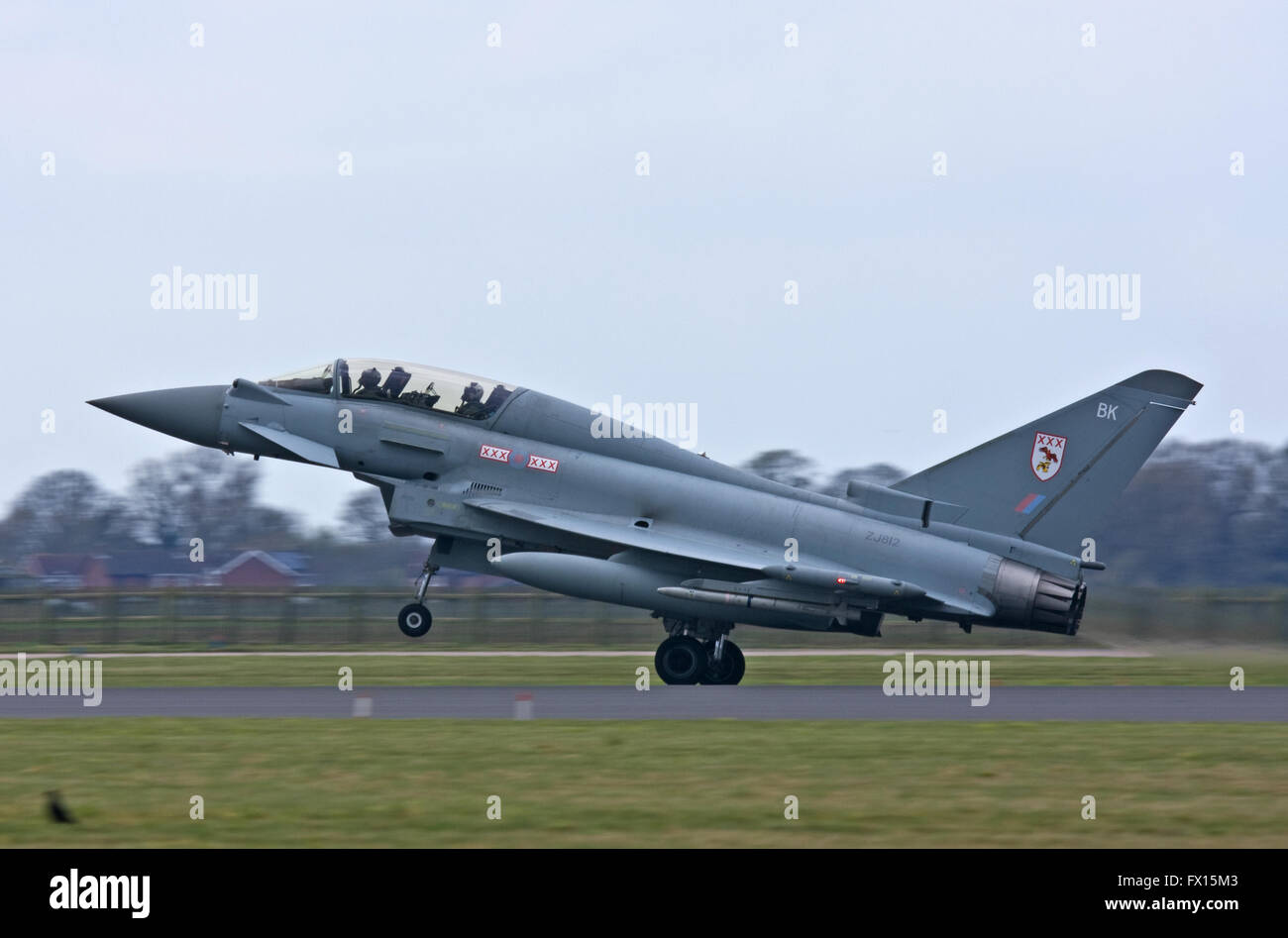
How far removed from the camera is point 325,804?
1110 centimetres

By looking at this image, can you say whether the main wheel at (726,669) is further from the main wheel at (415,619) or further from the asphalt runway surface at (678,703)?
the main wheel at (415,619)

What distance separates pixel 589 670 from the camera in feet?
83.9

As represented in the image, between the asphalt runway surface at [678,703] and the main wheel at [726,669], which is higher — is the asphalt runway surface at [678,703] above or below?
below

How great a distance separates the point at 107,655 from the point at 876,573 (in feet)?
57.6

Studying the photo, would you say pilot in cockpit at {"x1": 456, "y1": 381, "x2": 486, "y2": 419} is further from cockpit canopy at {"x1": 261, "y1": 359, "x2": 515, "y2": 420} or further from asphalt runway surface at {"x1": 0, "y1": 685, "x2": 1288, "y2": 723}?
asphalt runway surface at {"x1": 0, "y1": 685, "x2": 1288, "y2": 723}

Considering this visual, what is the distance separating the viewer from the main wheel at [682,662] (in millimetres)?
21906

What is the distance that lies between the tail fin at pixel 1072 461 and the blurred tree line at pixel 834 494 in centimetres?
242

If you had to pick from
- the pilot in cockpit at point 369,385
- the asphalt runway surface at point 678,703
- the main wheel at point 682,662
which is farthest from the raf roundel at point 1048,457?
the pilot in cockpit at point 369,385

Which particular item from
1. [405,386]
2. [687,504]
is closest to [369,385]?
[405,386]

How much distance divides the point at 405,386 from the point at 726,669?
250 inches

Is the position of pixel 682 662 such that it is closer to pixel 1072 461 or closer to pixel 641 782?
pixel 1072 461

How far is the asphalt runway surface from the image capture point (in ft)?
56.2

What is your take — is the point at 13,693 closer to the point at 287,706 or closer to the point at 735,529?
the point at 287,706
